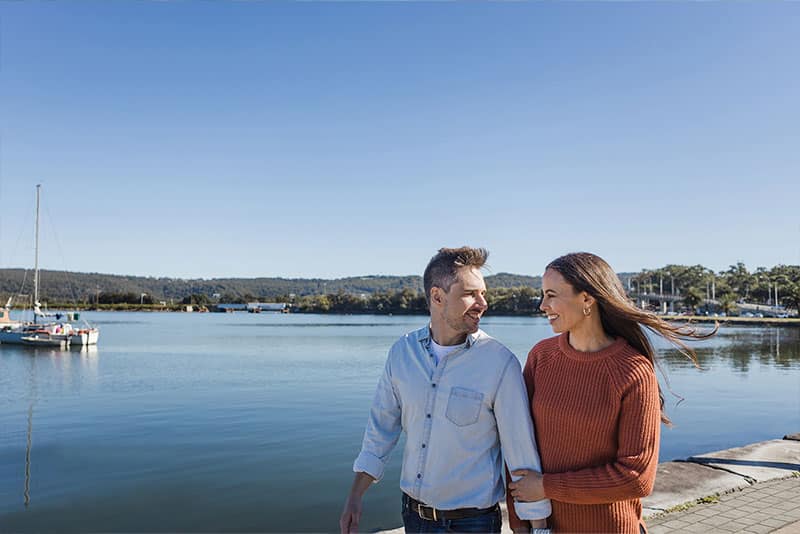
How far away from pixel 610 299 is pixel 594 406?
0.43 m

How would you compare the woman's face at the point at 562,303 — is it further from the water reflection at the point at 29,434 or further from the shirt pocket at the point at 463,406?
the water reflection at the point at 29,434

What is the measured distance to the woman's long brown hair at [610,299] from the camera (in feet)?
8.30

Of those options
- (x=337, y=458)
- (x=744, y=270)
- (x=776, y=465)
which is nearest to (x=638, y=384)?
(x=776, y=465)

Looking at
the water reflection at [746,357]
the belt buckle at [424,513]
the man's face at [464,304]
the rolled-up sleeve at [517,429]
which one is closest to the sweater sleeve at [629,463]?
the rolled-up sleeve at [517,429]

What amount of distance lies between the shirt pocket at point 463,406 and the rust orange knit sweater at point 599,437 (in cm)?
25

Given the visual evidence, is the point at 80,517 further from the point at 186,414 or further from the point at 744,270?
the point at 744,270

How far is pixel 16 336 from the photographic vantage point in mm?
41000

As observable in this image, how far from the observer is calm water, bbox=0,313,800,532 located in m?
8.64

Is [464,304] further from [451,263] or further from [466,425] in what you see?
[466,425]

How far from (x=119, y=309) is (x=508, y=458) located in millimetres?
188950

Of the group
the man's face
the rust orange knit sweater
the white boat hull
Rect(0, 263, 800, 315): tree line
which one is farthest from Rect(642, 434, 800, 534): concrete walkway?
Rect(0, 263, 800, 315): tree line

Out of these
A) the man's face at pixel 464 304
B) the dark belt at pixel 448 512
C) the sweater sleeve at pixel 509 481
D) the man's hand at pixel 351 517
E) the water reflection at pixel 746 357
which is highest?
the man's face at pixel 464 304

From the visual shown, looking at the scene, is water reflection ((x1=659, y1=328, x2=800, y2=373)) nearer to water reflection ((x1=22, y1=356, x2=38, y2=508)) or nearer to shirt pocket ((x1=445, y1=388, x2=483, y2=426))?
water reflection ((x1=22, y1=356, x2=38, y2=508))

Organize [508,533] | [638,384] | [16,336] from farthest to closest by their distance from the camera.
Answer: [16,336] < [508,533] < [638,384]
